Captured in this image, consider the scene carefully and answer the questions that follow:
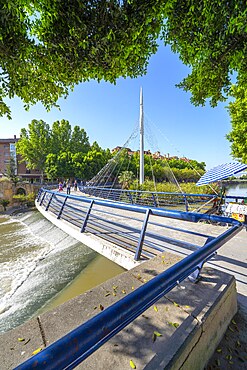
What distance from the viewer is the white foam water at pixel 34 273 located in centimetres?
424

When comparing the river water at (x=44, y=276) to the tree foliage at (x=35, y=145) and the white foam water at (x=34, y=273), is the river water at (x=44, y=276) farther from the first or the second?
the tree foliage at (x=35, y=145)

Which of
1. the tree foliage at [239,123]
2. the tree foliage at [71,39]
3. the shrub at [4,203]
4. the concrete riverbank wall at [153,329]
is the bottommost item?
the shrub at [4,203]

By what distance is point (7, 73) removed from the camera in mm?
2855

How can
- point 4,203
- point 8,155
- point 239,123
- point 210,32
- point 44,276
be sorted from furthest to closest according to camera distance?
point 8,155 < point 4,203 < point 239,123 < point 44,276 < point 210,32

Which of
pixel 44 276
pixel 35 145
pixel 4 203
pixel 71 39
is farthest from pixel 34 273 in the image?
pixel 35 145

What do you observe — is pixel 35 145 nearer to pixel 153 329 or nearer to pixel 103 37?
pixel 103 37

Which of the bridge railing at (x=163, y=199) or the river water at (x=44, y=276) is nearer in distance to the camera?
the river water at (x=44, y=276)

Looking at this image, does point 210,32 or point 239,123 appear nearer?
point 210,32

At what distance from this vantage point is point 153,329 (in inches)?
53.0

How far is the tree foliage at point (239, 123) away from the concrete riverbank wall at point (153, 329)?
10921mm

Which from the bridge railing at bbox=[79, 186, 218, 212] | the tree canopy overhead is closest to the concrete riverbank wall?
the tree canopy overhead

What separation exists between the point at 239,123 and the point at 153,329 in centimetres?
1218

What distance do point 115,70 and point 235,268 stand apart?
3638mm

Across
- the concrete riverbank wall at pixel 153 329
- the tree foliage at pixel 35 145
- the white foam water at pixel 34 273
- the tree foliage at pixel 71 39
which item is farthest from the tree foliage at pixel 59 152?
the concrete riverbank wall at pixel 153 329
